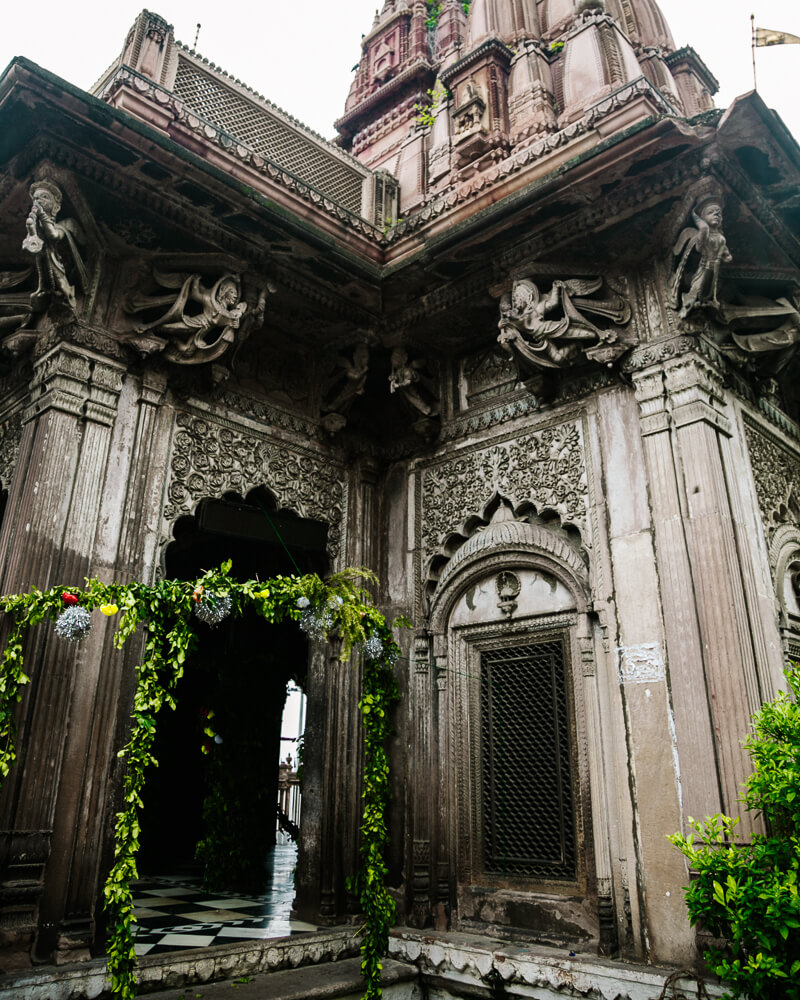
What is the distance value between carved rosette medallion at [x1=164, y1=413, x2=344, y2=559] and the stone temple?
26 mm

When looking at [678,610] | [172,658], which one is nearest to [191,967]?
[172,658]

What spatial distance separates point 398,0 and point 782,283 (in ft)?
31.0

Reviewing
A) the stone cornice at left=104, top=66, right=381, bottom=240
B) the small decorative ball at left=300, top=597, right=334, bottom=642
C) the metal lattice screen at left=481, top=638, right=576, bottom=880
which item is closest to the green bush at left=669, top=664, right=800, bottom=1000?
the metal lattice screen at left=481, top=638, right=576, bottom=880

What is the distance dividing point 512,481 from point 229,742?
4052 millimetres

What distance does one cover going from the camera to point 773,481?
19.5 feet

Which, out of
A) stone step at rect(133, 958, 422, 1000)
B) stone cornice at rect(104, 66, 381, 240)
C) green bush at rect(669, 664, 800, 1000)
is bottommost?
stone step at rect(133, 958, 422, 1000)

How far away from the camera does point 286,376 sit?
22.6ft

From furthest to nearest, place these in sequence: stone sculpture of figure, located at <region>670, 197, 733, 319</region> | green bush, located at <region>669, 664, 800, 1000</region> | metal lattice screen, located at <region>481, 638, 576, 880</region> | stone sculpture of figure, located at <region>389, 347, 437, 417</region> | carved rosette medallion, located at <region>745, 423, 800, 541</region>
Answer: stone sculpture of figure, located at <region>389, 347, 437, 417</region>
carved rosette medallion, located at <region>745, 423, 800, 541</region>
metal lattice screen, located at <region>481, 638, 576, 880</region>
stone sculpture of figure, located at <region>670, 197, 733, 319</region>
green bush, located at <region>669, 664, 800, 1000</region>

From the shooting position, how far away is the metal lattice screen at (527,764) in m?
5.20

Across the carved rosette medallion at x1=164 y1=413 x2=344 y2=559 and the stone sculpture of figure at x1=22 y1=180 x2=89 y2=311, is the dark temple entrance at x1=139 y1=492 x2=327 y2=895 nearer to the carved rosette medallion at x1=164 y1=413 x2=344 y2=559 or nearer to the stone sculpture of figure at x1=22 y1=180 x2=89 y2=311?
the carved rosette medallion at x1=164 y1=413 x2=344 y2=559

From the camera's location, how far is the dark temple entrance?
21.3 feet

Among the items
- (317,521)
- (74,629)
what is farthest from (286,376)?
(74,629)

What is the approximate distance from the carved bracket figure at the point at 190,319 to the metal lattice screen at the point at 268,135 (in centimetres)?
156

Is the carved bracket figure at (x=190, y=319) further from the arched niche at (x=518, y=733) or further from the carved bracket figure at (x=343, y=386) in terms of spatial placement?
the arched niche at (x=518, y=733)
